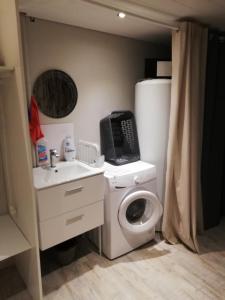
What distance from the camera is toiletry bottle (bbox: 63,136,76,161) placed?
2.31 m

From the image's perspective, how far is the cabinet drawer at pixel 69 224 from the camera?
1733 mm

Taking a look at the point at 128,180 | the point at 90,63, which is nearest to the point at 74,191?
the point at 128,180

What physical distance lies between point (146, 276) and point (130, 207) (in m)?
0.61

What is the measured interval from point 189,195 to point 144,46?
70.3 inches

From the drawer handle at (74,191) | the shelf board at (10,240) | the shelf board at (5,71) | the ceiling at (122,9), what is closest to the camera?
the shelf board at (5,71)

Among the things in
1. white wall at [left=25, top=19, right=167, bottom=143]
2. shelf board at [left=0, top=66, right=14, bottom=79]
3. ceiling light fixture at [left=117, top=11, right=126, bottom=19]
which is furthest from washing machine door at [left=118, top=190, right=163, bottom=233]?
ceiling light fixture at [left=117, top=11, right=126, bottom=19]

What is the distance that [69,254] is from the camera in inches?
82.8

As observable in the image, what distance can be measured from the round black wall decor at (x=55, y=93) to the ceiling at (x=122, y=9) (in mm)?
476

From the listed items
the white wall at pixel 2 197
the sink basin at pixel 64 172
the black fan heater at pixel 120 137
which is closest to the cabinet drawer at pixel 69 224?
the sink basin at pixel 64 172

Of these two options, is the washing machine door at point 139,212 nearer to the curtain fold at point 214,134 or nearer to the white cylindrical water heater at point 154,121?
the white cylindrical water heater at point 154,121

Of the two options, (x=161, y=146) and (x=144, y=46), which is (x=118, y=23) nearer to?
(x=144, y=46)

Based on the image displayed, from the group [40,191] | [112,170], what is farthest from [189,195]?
[40,191]

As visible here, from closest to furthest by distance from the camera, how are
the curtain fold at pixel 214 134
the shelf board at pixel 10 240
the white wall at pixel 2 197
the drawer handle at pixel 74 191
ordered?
the shelf board at pixel 10 240
the drawer handle at pixel 74 191
the white wall at pixel 2 197
the curtain fold at pixel 214 134

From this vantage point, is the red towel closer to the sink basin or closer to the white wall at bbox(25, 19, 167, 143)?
the white wall at bbox(25, 19, 167, 143)
